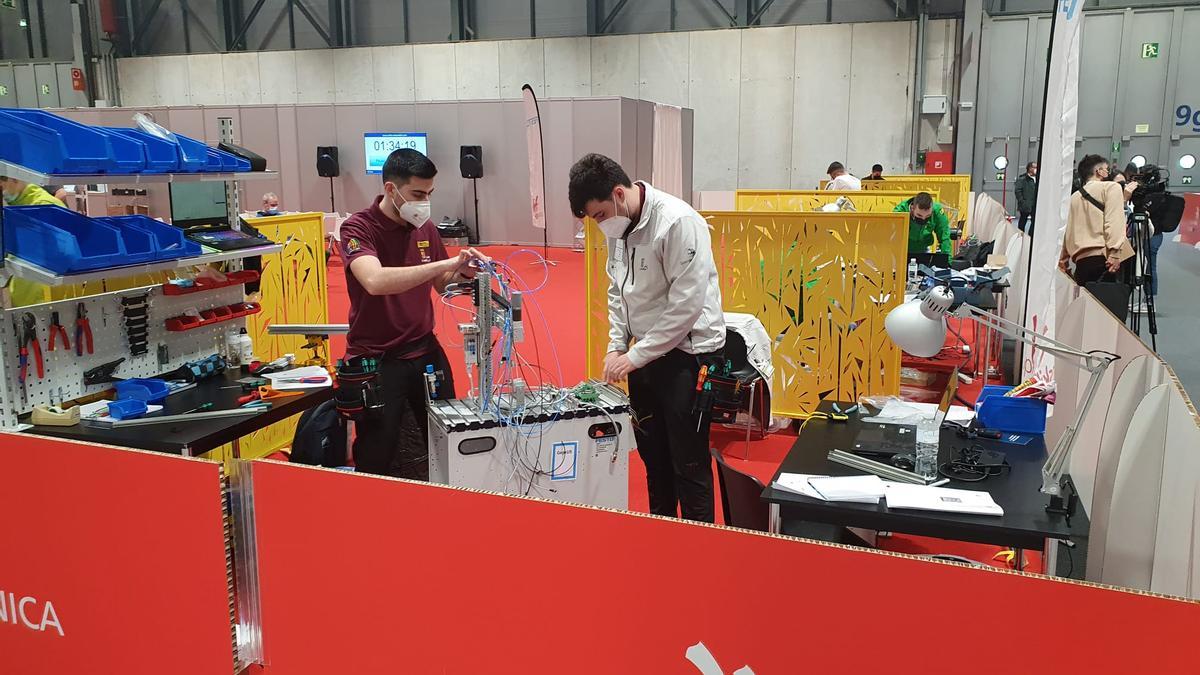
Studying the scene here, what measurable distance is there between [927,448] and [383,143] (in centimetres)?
1284

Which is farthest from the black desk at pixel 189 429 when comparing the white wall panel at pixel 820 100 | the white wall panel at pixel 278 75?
the white wall panel at pixel 278 75

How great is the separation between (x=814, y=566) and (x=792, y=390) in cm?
410

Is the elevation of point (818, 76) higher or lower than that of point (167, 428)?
higher

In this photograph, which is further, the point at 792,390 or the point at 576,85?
the point at 576,85

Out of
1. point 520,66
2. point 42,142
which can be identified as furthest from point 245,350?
point 520,66

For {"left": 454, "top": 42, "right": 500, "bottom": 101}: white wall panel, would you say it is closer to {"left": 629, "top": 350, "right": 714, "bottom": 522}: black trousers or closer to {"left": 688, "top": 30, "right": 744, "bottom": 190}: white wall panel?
{"left": 688, "top": 30, "right": 744, "bottom": 190}: white wall panel

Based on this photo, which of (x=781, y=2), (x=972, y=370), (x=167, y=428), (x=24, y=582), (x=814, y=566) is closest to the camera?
(x=814, y=566)

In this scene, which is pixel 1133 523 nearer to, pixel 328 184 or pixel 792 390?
pixel 792 390

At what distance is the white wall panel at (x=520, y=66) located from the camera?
675 inches

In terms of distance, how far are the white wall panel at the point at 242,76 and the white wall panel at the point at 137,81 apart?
1.81 meters

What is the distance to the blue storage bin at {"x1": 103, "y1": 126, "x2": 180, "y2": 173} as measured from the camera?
3.14 m

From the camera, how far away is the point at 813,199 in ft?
30.7

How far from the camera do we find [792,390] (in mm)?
5504

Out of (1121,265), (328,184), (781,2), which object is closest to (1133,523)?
(1121,265)
